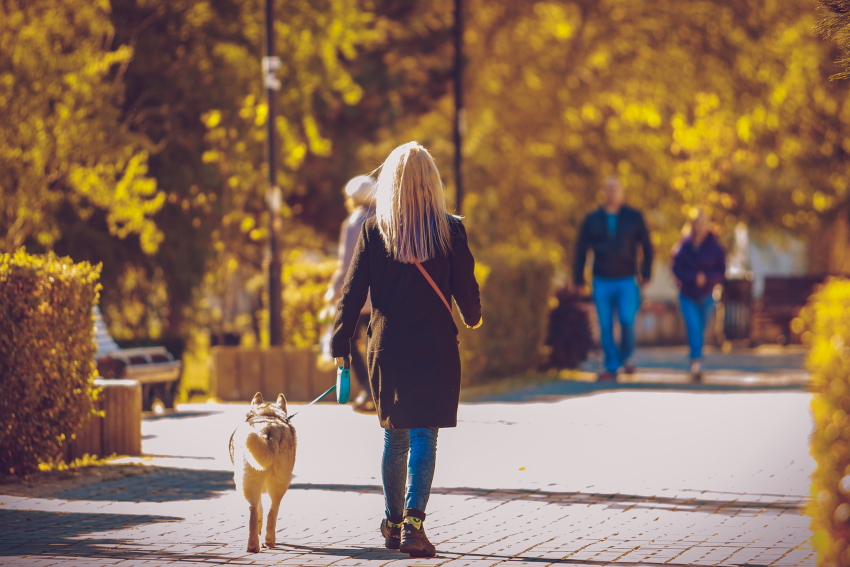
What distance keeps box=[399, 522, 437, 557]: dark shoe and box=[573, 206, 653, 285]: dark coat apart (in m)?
8.22

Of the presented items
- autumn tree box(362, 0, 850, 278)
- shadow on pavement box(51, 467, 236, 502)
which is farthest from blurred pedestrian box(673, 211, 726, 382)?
autumn tree box(362, 0, 850, 278)

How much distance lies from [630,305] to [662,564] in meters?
8.36

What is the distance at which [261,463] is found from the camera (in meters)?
5.68

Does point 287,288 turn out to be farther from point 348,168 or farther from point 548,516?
point 348,168

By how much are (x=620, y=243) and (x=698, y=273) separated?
43.6 inches

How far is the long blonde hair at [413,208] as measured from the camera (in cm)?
577

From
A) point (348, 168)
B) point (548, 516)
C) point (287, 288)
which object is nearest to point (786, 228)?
point (348, 168)

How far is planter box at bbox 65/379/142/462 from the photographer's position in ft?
28.8

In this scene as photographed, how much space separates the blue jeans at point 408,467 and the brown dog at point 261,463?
18.4 inches

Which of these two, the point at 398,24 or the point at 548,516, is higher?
the point at 398,24

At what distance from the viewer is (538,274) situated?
14.5 metres

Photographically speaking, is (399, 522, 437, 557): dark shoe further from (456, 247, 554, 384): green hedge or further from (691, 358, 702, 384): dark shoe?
(691, 358, 702, 384): dark shoe

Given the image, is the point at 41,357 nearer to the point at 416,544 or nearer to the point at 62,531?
the point at 62,531

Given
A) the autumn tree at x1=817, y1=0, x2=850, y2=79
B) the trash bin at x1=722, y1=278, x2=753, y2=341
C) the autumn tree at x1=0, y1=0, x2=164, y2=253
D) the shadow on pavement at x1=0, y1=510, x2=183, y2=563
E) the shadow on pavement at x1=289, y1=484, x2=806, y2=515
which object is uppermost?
the autumn tree at x1=0, y1=0, x2=164, y2=253
